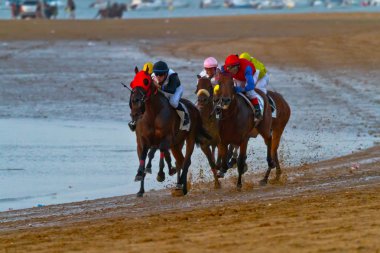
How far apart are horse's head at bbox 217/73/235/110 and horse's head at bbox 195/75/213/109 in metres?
0.40

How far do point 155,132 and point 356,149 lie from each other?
5.86 metres

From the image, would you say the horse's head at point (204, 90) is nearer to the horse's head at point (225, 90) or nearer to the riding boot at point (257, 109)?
the horse's head at point (225, 90)

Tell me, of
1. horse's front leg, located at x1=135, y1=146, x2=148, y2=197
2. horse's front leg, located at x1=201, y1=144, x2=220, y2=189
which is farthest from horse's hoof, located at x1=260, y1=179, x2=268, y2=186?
horse's front leg, located at x1=135, y1=146, x2=148, y2=197

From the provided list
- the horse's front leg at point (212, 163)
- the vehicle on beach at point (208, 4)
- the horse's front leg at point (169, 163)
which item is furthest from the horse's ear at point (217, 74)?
the vehicle on beach at point (208, 4)

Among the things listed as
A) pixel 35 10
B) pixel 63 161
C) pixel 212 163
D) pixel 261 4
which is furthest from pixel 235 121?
pixel 261 4

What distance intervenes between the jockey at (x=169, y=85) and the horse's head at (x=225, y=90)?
58 cm

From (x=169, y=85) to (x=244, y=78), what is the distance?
1365 mm

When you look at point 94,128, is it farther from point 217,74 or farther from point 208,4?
point 208,4

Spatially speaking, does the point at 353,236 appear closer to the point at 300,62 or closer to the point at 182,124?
the point at 182,124

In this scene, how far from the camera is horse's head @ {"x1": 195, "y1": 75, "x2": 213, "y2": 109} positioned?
55.6ft

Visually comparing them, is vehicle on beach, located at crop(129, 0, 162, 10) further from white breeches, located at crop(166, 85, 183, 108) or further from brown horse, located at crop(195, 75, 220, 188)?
white breeches, located at crop(166, 85, 183, 108)

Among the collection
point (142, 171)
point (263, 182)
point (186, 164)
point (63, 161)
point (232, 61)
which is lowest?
point (63, 161)

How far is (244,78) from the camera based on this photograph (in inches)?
693

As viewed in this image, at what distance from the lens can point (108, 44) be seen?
51.8m
